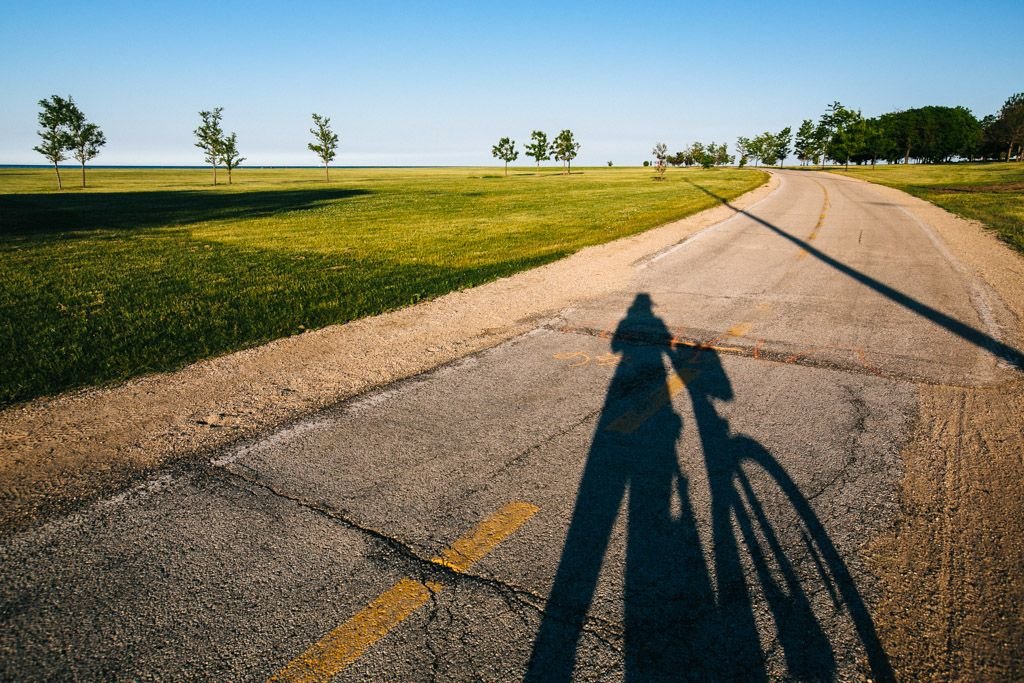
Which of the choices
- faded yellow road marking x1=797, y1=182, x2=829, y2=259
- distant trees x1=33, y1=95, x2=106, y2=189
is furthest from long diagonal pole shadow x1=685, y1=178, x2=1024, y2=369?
distant trees x1=33, y1=95, x2=106, y2=189

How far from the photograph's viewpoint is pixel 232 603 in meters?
2.48

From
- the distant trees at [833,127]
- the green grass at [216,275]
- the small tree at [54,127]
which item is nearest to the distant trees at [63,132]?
the small tree at [54,127]

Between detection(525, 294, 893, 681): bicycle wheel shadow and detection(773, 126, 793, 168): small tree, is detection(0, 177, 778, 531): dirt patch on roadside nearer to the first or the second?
detection(525, 294, 893, 681): bicycle wheel shadow

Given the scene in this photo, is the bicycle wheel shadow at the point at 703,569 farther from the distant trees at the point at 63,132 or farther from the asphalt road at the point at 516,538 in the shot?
the distant trees at the point at 63,132

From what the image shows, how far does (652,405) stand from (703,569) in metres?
1.90

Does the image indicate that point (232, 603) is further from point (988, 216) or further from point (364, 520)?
point (988, 216)

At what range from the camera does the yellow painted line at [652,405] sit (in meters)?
4.08

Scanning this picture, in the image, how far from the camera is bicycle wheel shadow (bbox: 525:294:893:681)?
7.20 ft

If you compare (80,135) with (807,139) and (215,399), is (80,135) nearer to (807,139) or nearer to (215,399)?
(215,399)

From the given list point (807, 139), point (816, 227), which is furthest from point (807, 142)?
point (816, 227)

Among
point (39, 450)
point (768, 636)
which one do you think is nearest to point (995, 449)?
point (768, 636)

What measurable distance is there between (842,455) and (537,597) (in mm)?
2449

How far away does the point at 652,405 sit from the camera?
4.43 metres

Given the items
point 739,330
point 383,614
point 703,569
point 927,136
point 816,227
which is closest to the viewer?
point 383,614
